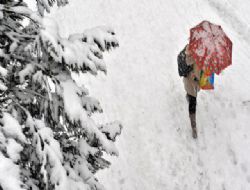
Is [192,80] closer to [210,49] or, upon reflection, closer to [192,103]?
[192,103]

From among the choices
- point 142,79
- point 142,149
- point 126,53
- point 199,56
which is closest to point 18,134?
point 199,56

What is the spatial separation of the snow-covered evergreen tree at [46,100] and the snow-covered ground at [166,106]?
454 cm

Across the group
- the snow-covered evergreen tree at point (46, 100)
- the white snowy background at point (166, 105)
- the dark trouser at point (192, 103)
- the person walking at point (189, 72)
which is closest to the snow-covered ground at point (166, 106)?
the white snowy background at point (166, 105)

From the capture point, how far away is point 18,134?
322 cm

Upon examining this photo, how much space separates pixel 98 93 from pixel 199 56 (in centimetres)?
456

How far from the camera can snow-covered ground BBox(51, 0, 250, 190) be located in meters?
8.79

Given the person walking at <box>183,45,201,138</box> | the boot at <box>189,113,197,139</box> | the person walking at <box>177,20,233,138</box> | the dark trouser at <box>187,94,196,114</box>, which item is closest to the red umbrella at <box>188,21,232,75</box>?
the person walking at <box>177,20,233,138</box>

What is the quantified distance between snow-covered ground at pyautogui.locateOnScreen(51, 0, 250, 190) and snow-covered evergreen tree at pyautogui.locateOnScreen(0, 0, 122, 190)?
4544 millimetres

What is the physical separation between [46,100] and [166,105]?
22.6 feet

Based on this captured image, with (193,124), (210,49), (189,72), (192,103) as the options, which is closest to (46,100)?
(210,49)

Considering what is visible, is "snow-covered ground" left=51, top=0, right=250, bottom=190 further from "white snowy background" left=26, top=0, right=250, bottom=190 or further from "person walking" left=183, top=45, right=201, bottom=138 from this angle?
"person walking" left=183, top=45, right=201, bottom=138

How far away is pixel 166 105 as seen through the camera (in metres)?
10.7

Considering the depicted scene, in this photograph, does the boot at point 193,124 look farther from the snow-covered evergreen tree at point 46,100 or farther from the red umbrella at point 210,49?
the snow-covered evergreen tree at point 46,100

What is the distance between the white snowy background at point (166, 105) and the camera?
8789mm
